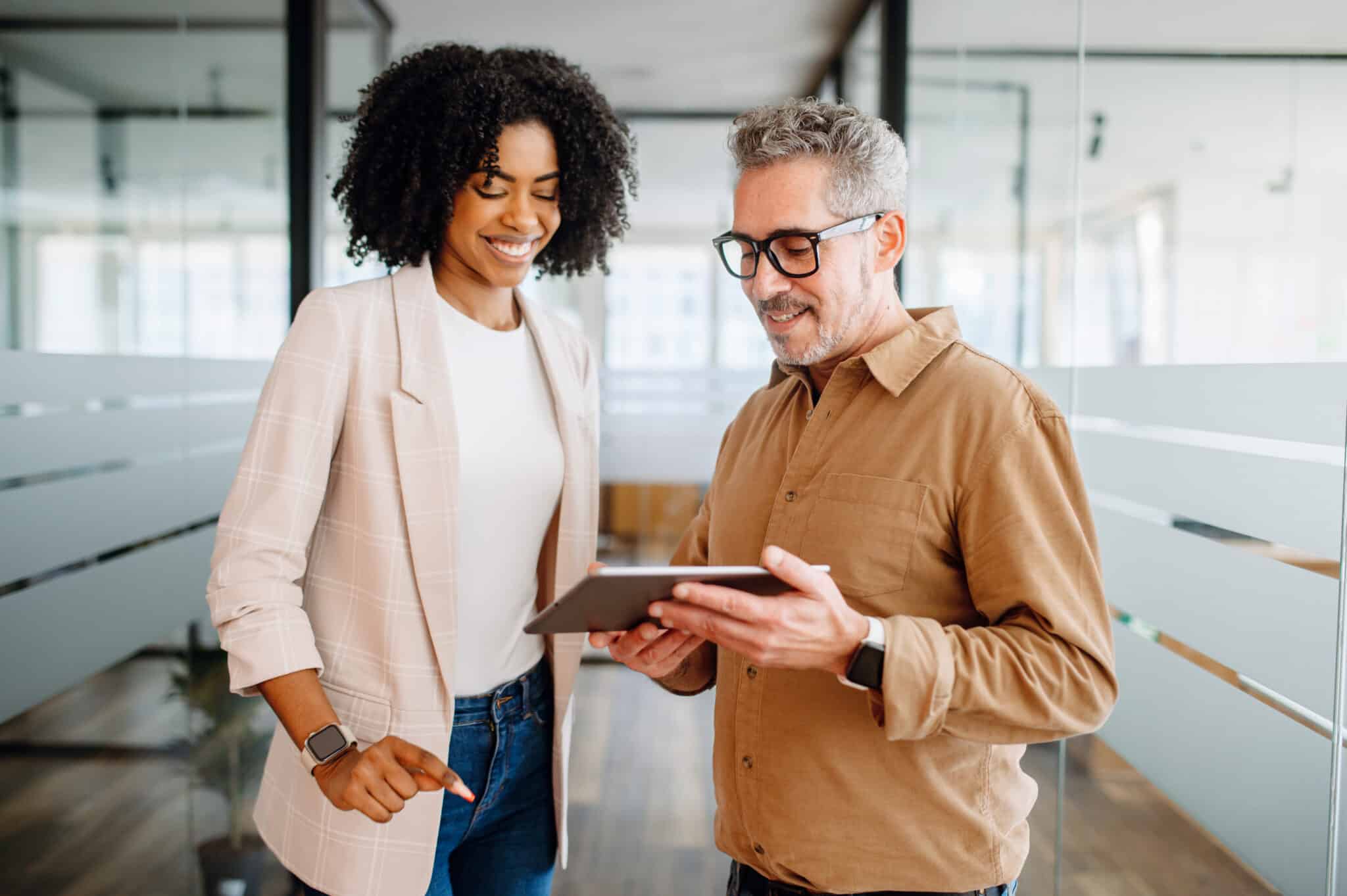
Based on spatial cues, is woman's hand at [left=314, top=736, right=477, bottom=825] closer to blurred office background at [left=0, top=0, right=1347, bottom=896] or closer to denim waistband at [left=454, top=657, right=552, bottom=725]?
denim waistband at [left=454, top=657, right=552, bottom=725]

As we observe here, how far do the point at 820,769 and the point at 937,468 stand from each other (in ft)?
1.18

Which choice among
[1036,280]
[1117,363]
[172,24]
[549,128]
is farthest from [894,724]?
[172,24]

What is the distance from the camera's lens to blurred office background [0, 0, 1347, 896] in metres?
1.33

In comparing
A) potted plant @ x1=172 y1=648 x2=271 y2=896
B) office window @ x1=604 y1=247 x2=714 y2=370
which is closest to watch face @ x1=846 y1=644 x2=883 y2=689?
potted plant @ x1=172 y1=648 x2=271 y2=896

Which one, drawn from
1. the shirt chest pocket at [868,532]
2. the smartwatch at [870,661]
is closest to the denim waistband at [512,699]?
the shirt chest pocket at [868,532]

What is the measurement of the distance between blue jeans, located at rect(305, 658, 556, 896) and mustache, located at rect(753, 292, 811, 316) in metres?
0.65

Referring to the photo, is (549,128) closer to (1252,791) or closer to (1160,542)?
(1160,542)

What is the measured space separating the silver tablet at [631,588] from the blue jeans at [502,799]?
1.38ft

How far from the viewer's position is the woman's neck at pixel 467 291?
1.42m

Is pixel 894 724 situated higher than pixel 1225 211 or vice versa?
pixel 1225 211

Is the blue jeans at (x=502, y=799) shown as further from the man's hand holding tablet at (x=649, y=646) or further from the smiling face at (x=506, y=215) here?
the smiling face at (x=506, y=215)

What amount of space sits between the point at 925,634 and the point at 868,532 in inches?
6.6

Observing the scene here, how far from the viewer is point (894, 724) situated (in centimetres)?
87

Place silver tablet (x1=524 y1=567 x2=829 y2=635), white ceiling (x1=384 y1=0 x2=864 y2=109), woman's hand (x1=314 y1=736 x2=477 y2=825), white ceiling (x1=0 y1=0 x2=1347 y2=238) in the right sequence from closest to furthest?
silver tablet (x1=524 y1=567 x2=829 y2=635) < woman's hand (x1=314 y1=736 x2=477 y2=825) < white ceiling (x1=0 y1=0 x2=1347 y2=238) < white ceiling (x1=384 y1=0 x2=864 y2=109)
